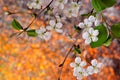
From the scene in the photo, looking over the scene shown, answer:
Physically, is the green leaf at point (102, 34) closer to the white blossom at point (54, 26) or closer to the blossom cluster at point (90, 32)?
the blossom cluster at point (90, 32)

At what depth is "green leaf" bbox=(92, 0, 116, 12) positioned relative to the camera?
0.62 m

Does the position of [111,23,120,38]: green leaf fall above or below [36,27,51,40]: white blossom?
above

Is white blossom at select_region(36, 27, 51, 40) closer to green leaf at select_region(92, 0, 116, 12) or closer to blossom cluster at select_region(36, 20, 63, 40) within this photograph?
blossom cluster at select_region(36, 20, 63, 40)

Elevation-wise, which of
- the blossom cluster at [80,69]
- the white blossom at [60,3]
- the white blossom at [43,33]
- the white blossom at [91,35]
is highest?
the white blossom at [60,3]

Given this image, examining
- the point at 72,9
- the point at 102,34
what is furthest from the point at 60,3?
the point at 102,34

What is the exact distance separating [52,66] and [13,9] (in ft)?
2.19

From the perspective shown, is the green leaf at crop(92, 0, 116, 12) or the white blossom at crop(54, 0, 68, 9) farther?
the white blossom at crop(54, 0, 68, 9)

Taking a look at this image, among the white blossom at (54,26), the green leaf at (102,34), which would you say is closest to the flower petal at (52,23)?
the white blossom at (54,26)

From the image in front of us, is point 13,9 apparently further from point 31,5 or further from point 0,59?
point 31,5

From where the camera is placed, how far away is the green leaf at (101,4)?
62 cm

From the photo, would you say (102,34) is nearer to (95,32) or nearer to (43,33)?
(95,32)

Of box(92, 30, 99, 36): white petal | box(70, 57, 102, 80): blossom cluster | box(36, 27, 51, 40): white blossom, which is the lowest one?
box(70, 57, 102, 80): blossom cluster

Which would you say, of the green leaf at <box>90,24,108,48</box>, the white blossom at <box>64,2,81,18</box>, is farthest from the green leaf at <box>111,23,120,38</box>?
the white blossom at <box>64,2,81,18</box>

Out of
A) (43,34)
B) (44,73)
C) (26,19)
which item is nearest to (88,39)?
(43,34)
